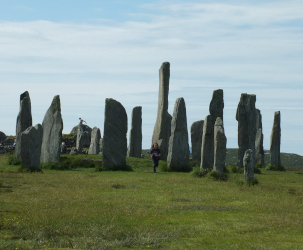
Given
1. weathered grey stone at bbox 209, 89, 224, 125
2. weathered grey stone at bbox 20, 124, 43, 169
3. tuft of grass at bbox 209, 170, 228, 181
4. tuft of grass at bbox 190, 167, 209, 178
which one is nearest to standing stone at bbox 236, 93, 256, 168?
weathered grey stone at bbox 209, 89, 224, 125

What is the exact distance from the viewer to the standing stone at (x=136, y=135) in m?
40.8

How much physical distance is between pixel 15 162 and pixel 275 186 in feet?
50.0

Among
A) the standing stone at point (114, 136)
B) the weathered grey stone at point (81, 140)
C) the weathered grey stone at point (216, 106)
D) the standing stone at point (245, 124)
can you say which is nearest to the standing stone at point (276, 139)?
the standing stone at point (245, 124)

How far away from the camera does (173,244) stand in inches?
450

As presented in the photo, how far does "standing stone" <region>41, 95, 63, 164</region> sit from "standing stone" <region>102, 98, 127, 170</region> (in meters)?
2.93

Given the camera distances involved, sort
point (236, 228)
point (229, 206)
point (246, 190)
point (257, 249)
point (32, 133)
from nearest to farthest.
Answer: point (257, 249), point (236, 228), point (229, 206), point (246, 190), point (32, 133)

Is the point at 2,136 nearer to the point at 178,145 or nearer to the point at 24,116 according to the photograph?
the point at 24,116

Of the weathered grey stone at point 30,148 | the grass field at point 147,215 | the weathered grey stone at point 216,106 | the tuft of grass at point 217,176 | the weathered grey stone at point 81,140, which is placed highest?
the weathered grey stone at point 216,106

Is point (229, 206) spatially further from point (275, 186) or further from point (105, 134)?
point (105, 134)

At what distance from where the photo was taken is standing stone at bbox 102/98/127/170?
29500 mm

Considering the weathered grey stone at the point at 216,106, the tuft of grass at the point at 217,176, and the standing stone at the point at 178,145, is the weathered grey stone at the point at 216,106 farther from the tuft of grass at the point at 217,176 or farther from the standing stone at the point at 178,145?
the tuft of grass at the point at 217,176

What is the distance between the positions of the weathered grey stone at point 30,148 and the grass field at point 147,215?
3985 mm

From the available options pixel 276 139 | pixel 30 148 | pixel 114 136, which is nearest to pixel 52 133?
pixel 114 136

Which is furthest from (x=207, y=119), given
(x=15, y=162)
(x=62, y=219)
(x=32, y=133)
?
(x=62, y=219)
